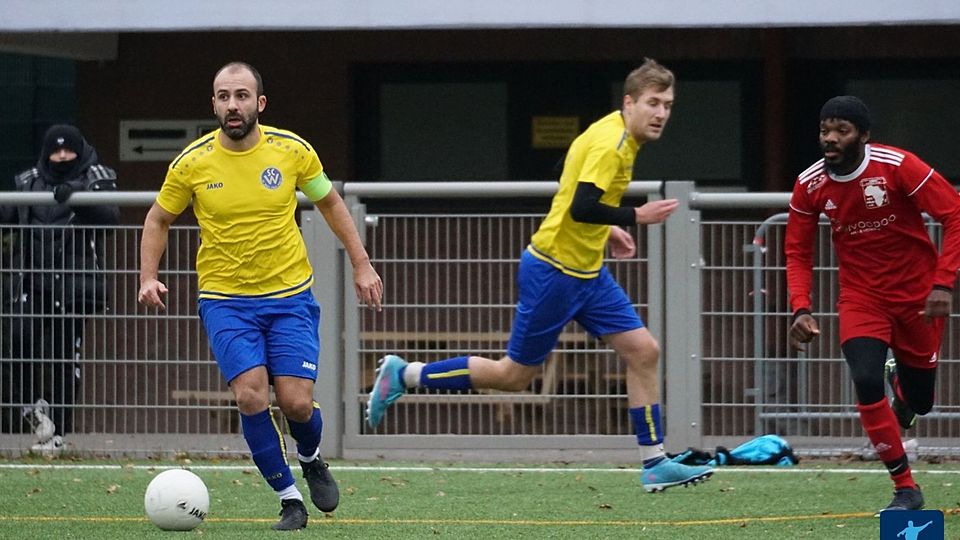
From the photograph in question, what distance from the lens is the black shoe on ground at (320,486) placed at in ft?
24.7

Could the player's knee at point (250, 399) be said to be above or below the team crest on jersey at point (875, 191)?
below

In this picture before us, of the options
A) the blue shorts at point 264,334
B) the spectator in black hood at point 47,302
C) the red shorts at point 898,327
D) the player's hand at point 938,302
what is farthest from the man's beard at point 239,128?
the spectator in black hood at point 47,302

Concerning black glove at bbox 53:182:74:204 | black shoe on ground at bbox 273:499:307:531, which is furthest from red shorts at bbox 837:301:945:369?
black glove at bbox 53:182:74:204

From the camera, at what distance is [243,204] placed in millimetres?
7312

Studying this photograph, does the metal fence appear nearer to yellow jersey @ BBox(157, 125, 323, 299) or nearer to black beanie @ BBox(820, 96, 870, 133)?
black beanie @ BBox(820, 96, 870, 133)

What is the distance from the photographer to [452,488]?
9.05 meters

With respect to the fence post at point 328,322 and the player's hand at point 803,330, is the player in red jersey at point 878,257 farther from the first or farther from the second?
the fence post at point 328,322

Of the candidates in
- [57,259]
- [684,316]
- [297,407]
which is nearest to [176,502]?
Answer: [297,407]

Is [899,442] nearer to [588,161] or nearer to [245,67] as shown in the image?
[588,161]

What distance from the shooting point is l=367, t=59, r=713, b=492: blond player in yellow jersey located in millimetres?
8508

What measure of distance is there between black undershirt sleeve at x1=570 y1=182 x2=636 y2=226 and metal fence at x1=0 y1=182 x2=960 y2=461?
182cm

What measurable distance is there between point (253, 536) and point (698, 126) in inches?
Result: 296

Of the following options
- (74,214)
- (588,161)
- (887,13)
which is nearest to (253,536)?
(588,161)

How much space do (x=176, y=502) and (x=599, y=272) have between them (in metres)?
2.73
